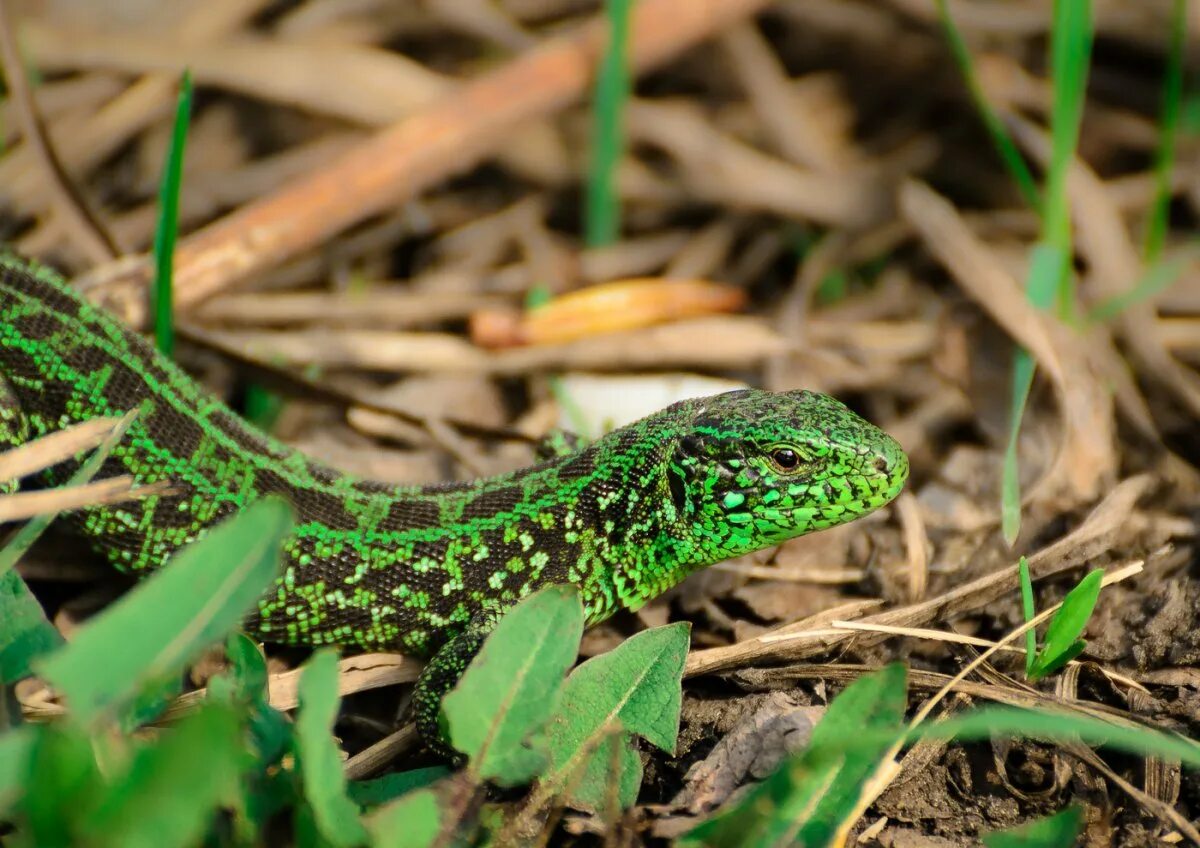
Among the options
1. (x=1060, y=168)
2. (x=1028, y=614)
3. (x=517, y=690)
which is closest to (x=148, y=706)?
(x=517, y=690)

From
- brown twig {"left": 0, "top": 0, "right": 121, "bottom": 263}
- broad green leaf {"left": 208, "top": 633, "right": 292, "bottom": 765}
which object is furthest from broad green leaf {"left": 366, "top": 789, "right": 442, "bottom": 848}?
brown twig {"left": 0, "top": 0, "right": 121, "bottom": 263}

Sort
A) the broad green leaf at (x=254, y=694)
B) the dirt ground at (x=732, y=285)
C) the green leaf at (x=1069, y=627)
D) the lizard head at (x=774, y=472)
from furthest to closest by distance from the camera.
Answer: the lizard head at (x=774, y=472), the dirt ground at (x=732, y=285), the green leaf at (x=1069, y=627), the broad green leaf at (x=254, y=694)

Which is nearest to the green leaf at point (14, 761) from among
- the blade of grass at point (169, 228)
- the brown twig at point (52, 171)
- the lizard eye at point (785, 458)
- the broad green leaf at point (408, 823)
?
the broad green leaf at point (408, 823)

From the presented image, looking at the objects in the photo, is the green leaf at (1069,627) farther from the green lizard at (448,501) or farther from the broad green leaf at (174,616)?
the broad green leaf at (174,616)

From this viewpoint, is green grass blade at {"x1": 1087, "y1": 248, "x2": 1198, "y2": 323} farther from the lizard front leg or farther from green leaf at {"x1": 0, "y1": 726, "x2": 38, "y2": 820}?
green leaf at {"x1": 0, "y1": 726, "x2": 38, "y2": 820}

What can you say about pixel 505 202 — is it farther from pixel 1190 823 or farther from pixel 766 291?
pixel 1190 823
